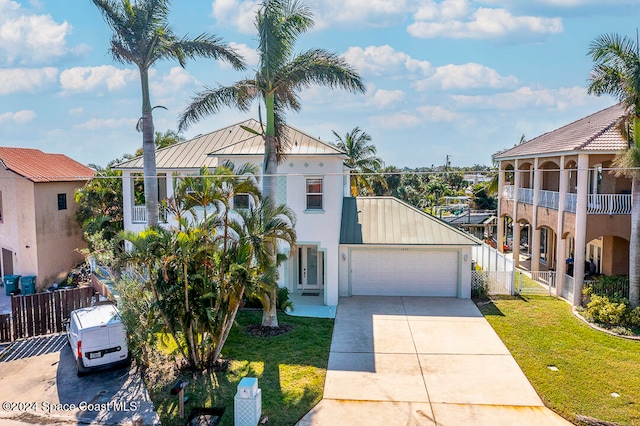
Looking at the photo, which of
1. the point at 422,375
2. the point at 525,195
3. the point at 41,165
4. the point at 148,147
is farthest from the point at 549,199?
the point at 41,165

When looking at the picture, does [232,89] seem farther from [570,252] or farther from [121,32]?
[570,252]

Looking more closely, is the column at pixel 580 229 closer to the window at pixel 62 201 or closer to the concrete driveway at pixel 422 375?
the concrete driveway at pixel 422 375

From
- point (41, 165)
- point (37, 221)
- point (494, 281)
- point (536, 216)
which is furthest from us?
point (41, 165)

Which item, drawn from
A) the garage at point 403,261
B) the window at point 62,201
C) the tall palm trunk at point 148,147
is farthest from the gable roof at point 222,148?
the window at point 62,201

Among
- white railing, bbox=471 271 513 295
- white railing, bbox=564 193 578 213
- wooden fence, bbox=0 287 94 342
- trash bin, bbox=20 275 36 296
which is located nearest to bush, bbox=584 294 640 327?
white railing, bbox=471 271 513 295

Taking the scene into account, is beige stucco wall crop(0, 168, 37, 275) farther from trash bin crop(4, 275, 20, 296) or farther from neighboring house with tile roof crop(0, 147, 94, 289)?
trash bin crop(4, 275, 20, 296)

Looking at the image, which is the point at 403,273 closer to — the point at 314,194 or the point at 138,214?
the point at 314,194
